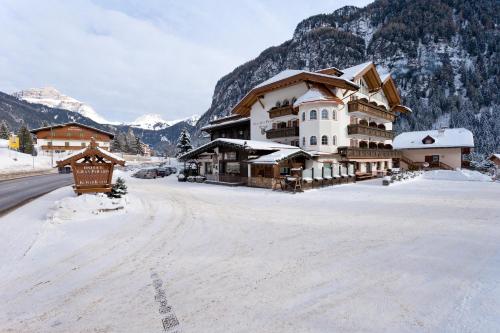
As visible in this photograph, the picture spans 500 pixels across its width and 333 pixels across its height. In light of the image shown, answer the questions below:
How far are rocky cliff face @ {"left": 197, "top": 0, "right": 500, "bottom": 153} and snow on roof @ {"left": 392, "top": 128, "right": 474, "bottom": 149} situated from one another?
48555 mm

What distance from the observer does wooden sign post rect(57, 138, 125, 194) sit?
13.5 meters

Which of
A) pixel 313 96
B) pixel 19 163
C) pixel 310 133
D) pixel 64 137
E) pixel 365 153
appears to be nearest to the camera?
pixel 313 96

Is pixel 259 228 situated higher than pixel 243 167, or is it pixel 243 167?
pixel 243 167

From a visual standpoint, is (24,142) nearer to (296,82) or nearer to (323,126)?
(296,82)

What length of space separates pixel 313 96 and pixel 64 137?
6538 cm

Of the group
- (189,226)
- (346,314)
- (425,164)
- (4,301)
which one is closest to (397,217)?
(346,314)

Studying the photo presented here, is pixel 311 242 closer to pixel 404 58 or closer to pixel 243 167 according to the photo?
pixel 243 167

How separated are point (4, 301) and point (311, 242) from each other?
7.95m

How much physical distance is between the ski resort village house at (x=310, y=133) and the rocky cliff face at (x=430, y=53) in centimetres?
6992

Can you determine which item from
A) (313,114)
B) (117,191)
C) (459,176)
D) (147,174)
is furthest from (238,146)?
(459,176)

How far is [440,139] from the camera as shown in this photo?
44312mm

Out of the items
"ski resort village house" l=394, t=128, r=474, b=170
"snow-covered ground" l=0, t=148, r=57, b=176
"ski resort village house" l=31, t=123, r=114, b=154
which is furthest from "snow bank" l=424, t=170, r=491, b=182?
"ski resort village house" l=31, t=123, r=114, b=154

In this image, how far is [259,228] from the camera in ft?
32.9

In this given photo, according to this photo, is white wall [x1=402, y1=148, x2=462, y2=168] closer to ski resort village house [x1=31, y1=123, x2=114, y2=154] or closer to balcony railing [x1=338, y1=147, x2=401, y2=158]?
balcony railing [x1=338, y1=147, x2=401, y2=158]
